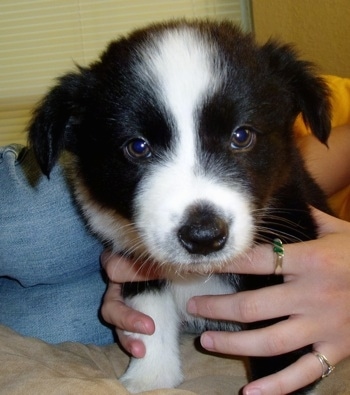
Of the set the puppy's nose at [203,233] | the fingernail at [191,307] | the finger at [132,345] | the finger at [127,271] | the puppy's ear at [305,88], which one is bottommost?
the finger at [132,345]

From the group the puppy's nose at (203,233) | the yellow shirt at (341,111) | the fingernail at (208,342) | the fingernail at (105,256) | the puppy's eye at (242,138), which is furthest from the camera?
the yellow shirt at (341,111)

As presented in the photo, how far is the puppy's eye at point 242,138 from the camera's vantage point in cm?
137

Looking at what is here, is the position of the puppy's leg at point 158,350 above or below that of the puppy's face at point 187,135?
below

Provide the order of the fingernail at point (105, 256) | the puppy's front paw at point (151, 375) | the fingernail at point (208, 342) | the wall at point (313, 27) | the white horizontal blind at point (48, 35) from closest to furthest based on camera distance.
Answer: the fingernail at point (208, 342) → the puppy's front paw at point (151, 375) → the fingernail at point (105, 256) → the wall at point (313, 27) → the white horizontal blind at point (48, 35)

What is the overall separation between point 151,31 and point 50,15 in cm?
329

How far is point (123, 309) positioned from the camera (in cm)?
164

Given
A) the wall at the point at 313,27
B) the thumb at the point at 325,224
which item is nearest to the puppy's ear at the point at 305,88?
the thumb at the point at 325,224

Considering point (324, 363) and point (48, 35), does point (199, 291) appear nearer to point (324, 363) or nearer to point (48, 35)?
point (324, 363)

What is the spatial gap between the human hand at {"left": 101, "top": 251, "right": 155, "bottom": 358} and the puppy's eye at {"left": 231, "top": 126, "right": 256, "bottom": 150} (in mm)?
482

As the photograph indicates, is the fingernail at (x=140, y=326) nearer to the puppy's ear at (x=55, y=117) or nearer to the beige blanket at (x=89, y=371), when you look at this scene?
the beige blanket at (x=89, y=371)

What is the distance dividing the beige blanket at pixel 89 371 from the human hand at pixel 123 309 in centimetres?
10

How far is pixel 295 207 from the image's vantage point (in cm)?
155

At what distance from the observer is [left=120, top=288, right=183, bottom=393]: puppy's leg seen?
1.62 metres

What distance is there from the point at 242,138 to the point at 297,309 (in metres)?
0.43
